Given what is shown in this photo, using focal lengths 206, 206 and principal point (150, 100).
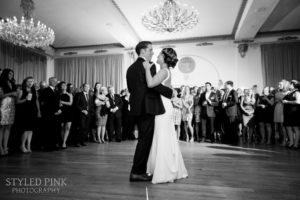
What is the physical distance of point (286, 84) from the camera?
4836 mm

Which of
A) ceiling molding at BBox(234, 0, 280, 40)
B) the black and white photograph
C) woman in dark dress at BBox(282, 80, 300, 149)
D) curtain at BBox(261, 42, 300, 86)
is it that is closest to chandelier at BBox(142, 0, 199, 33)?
the black and white photograph

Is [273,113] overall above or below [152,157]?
above

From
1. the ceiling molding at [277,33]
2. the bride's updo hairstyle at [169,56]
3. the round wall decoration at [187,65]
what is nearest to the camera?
the bride's updo hairstyle at [169,56]

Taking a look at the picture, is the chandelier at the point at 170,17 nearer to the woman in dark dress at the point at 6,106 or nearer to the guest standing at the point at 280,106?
the guest standing at the point at 280,106

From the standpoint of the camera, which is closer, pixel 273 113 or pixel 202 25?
pixel 273 113

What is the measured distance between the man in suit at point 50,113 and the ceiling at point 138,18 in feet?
8.98

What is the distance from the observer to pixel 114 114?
20.1ft

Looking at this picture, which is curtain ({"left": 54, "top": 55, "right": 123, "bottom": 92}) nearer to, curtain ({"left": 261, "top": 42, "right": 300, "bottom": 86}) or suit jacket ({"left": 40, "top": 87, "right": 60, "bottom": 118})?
suit jacket ({"left": 40, "top": 87, "right": 60, "bottom": 118})

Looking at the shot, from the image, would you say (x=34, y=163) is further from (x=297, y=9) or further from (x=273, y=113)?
(x=297, y=9)

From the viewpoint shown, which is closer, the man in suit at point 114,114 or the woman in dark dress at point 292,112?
the woman in dark dress at point 292,112

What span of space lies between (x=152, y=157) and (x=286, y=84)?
4254 mm

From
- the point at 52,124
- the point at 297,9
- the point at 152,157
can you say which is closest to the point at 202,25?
the point at 297,9

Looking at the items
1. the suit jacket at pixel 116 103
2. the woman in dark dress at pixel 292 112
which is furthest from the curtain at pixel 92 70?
the woman in dark dress at pixel 292 112

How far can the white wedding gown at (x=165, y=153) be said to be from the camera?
6.83 feet
